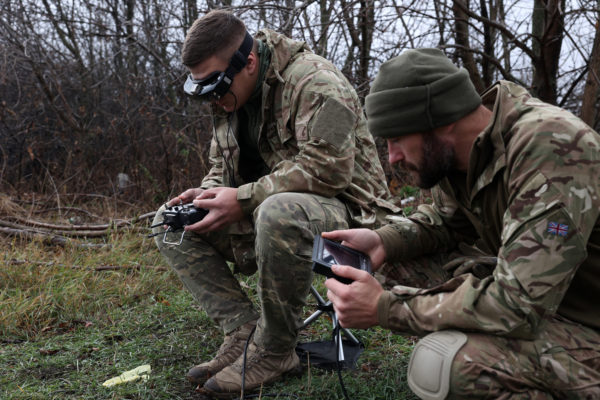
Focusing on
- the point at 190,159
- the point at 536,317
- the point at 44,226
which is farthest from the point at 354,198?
the point at 190,159

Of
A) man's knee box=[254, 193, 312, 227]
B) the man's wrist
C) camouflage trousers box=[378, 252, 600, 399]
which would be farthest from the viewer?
man's knee box=[254, 193, 312, 227]

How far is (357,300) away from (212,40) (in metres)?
1.70

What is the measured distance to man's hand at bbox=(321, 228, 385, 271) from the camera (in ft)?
7.86

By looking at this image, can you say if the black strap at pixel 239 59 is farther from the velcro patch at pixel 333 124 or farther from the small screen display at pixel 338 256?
the small screen display at pixel 338 256

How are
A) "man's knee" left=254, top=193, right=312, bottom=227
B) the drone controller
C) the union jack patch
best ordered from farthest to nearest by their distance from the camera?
the drone controller, "man's knee" left=254, top=193, right=312, bottom=227, the union jack patch

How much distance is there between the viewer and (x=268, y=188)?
2832 millimetres

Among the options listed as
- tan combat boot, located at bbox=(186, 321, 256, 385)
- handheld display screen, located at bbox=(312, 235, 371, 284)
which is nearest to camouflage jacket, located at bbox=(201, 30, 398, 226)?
handheld display screen, located at bbox=(312, 235, 371, 284)

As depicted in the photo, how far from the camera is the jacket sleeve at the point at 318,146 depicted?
109 inches

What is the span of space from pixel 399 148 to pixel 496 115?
1.15 ft

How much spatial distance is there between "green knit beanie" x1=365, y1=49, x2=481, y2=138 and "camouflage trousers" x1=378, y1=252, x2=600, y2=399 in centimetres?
72

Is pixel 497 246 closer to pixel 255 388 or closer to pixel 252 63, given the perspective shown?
pixel 255 388

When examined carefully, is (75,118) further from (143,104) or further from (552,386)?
(552,386)

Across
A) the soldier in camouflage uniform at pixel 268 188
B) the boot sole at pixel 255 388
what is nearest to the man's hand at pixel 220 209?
the soldier in camouflage uniform at pixel 268 188

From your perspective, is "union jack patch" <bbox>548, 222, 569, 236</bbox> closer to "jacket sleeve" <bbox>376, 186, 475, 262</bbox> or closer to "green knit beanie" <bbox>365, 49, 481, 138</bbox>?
"green knit beanie" <bbox>365, 49, 481, 138</bbox>
